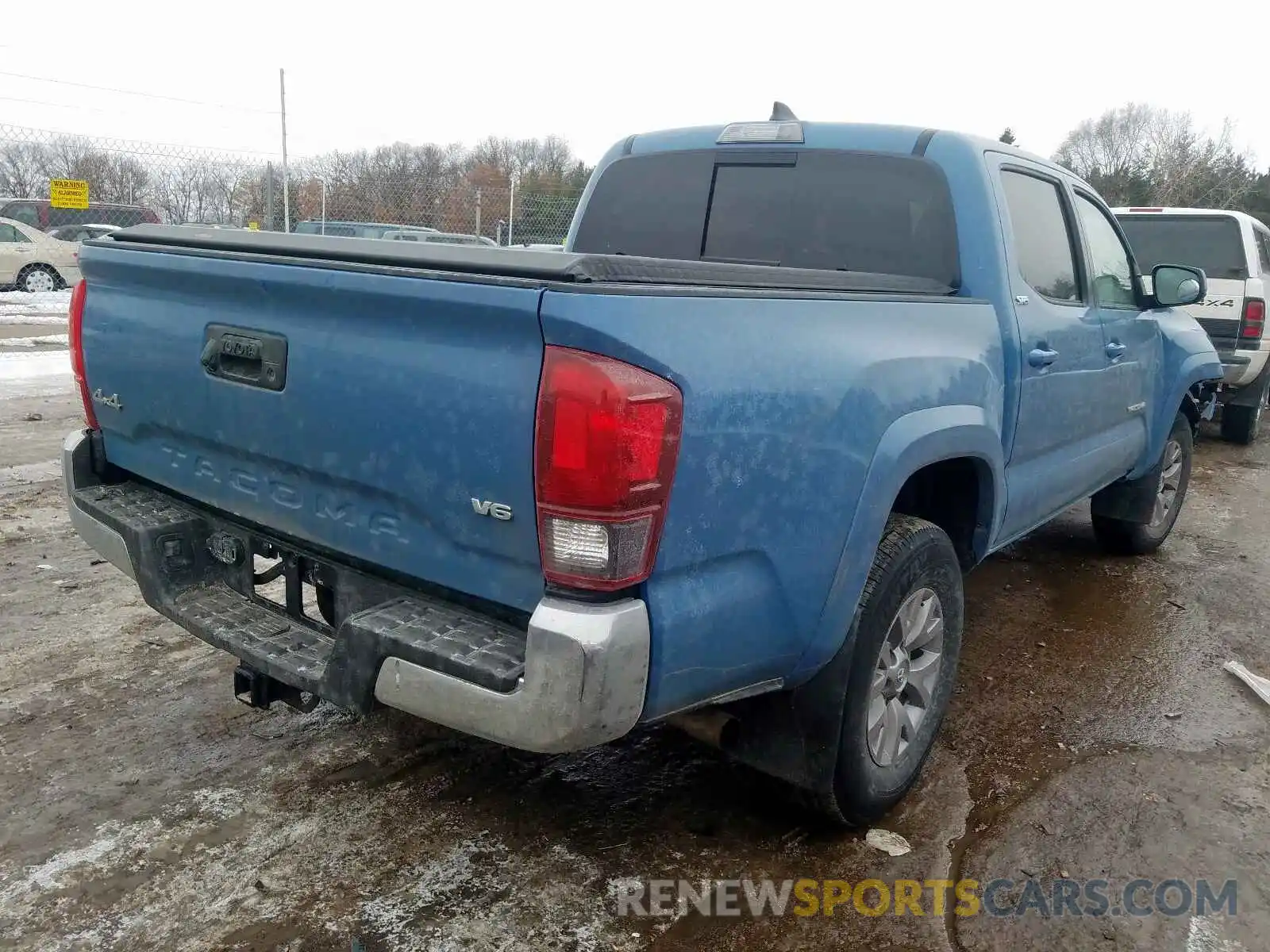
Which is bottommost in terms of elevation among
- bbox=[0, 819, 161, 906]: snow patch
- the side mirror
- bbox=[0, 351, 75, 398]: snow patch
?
bbox=[0, 351, 75, 398]: snow patch

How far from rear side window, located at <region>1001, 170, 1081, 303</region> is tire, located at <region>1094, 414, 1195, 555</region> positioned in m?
1.95

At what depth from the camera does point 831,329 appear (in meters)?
2.43

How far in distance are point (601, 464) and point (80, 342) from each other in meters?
1.99

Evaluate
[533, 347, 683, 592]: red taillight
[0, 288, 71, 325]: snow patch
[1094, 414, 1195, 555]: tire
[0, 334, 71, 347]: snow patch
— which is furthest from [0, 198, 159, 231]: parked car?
[533, 347, 683, 592]: red taillight

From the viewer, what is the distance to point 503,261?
82.8 inches

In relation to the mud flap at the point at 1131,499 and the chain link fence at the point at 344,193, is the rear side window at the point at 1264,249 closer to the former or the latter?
the mud flap at the point at 1131,499

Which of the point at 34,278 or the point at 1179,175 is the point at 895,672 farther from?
the point at 1179,175

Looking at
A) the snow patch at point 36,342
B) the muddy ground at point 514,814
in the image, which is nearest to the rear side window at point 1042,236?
the muddy ground at point 514,814

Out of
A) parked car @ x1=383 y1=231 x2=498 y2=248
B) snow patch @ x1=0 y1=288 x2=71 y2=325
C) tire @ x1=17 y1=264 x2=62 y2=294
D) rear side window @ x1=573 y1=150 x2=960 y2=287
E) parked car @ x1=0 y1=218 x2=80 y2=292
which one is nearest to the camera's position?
rear side window @ x1=573 y1=150 x2=960 y2=287

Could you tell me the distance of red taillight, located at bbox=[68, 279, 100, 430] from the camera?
9.91ft

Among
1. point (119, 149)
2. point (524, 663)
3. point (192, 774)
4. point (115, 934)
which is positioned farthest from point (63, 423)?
point (119, 149)

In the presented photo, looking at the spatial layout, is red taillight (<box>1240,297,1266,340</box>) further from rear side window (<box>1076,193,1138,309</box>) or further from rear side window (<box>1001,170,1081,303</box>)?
rear side window (<box>1001,170,1081,303</box>)

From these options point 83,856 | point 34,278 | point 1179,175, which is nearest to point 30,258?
point 34,278

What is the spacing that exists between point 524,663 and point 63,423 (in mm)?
6848
